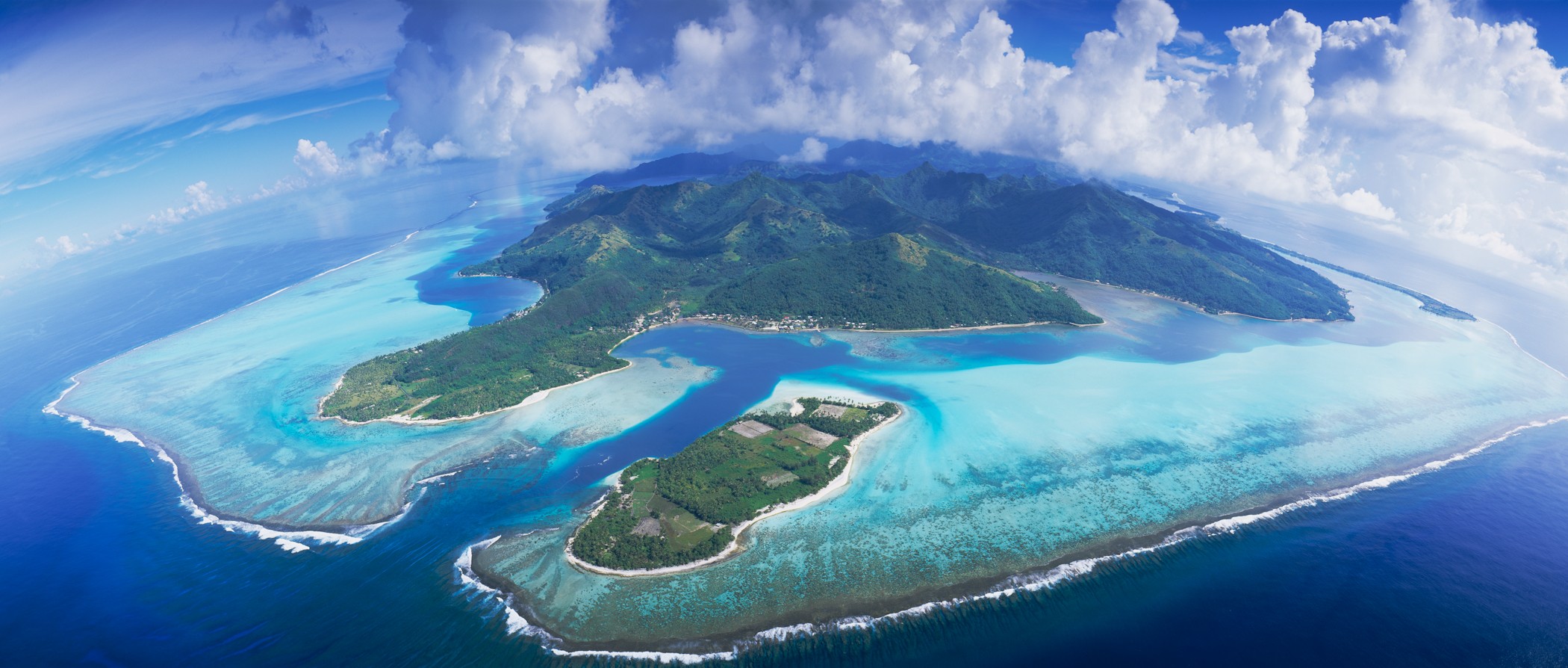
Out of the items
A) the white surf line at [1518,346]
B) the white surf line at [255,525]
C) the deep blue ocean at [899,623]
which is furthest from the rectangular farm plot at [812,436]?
the white surf line at [1518,346]

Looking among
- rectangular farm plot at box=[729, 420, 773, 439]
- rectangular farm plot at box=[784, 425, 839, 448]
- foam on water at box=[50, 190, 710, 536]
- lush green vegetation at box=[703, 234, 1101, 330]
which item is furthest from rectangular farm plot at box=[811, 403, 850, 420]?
lush green vegetation at box=[703, 234, 1101, 330]

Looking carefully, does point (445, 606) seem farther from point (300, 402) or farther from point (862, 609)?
point (300, 402)

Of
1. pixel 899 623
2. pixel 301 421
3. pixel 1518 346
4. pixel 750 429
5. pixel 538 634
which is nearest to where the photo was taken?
pixel 538 634

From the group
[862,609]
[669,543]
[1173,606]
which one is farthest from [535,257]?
[1173,606]

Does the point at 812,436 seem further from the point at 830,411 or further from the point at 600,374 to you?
the point at 600,374

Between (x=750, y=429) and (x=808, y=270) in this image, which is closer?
(x=750, y=429)

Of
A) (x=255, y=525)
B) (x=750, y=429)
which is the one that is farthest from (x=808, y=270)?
(x=255, y=525)

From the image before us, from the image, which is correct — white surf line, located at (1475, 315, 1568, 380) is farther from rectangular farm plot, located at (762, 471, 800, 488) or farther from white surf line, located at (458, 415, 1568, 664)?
rectangular farm plot, located at (762, 471, 800, 488)
